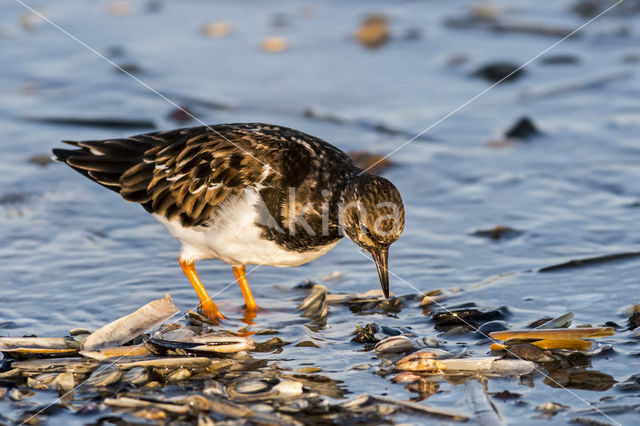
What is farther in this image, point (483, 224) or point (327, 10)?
point (327, 10)

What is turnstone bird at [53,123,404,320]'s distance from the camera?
4363 millimetres

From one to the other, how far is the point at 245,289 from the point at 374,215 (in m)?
0.93

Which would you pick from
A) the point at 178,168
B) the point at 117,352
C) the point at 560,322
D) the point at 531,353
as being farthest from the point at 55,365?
the point at 560,322

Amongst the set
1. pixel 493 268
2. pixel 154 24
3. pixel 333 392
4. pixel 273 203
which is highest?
pixel 154 24

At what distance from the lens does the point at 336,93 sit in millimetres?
8086

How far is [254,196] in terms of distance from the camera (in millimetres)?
4414

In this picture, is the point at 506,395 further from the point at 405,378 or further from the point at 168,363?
the point at 168,363

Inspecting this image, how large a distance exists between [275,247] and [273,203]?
0.23 metres

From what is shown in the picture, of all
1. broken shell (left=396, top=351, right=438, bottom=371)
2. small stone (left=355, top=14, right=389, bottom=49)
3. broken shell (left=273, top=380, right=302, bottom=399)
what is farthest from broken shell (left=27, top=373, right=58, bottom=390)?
small stone (left=355, top=14, right=389, bottom=49)

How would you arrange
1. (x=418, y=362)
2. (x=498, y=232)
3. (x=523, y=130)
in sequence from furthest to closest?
(x=523, y=130) < (x=498, y=232) < (x=418, y=362)

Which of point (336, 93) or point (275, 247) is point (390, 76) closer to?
point (336, 93)

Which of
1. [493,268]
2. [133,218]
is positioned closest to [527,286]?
[493,268]

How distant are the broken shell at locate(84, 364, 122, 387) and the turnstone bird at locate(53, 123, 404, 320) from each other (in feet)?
3.22

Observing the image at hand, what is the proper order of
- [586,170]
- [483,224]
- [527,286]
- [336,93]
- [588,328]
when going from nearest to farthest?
[588,328] → [527,286] → [483,224] → [586,170] → [336,93]
